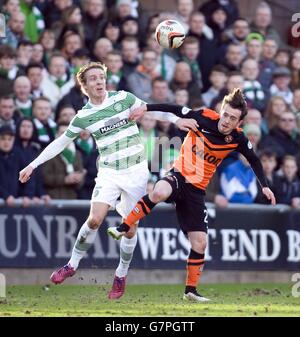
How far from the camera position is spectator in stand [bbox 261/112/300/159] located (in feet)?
61.8

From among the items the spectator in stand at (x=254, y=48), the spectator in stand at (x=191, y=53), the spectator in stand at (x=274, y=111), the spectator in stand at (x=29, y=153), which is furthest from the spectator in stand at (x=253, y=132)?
the spectator in stand at (x=29, y=153)

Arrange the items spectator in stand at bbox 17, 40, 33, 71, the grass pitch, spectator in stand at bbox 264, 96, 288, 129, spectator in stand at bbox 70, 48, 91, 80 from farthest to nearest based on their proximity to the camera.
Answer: spectator in stand at bbox 264, 96, 288, 129
spectator in stand at bbox 70, 48, 91, 80
spectator in stand at bbox 17, 40, 33, 71
the grass pitch

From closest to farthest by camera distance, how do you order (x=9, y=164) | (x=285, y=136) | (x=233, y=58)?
1. (x=9, y=164)
2. (x=285, y=136)
3. (x=233, y=58)

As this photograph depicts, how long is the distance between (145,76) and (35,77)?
1870 millimetres

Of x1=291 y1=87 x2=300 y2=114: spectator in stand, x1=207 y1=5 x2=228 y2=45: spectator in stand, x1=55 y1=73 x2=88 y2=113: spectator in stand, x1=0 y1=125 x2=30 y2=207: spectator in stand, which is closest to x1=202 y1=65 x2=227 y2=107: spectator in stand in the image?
x1=207 y1=5 x2=228 y2=45: spectator in stand

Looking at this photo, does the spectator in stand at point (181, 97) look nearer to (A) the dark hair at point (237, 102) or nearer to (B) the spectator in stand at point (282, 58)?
(B) the spectator in stand at point (282, 58)

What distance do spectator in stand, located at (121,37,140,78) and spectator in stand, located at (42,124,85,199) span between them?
2.12 meters

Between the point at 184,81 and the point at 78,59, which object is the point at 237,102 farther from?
the point at 184,81

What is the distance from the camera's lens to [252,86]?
63.9 ft

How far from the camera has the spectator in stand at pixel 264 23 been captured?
818 inches

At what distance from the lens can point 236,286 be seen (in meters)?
16.9

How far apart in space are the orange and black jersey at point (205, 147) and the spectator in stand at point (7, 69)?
4.00 metres

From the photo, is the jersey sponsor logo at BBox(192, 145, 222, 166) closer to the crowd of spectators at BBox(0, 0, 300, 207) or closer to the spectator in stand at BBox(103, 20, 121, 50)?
the crowd of spectators at BBox(0, 0, 300, 207)

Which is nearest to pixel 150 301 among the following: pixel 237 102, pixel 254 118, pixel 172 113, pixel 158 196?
pixel 158 196
